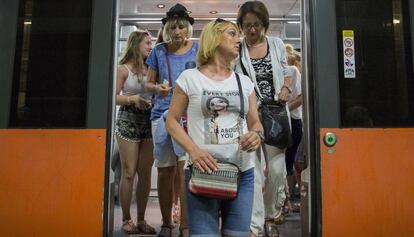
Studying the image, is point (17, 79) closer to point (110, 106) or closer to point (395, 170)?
point (110, 106)

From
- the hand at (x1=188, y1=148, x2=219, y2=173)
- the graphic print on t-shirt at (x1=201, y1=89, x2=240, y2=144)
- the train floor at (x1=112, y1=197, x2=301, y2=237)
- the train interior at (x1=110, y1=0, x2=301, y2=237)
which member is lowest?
Result: the train floor at (x1=112, y1=197, x2=301, y2=237)

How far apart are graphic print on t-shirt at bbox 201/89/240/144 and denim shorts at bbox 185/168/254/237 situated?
23cm

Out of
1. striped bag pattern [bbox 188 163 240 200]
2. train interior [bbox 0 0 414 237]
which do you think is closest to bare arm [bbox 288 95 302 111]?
train interior [bbox 0 0 414 237]

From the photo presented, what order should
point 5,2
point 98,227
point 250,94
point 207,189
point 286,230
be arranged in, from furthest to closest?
point 286,230, point 5,2, point 98,227, point 250,94, point 207,189

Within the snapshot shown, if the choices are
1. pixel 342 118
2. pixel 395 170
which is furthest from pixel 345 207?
pixel 342 118

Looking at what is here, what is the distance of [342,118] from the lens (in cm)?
289

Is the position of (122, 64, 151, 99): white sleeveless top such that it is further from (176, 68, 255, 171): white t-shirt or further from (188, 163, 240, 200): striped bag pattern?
(188, 163, 240, 200): striped bag pattern

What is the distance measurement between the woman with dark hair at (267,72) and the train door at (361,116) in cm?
43

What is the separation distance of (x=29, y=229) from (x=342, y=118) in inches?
93.1

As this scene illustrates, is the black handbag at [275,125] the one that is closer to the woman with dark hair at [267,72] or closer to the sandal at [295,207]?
the woman with dark hair at [267,72]

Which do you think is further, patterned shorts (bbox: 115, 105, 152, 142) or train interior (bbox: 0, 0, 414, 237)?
patterned shorts (bbox: 115, 105, 152, 142)

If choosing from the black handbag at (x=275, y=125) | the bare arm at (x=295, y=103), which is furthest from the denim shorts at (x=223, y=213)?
the bare arm at (x=295, y=103)

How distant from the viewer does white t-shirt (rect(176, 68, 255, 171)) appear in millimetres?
2088

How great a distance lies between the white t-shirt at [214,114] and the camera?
2.09m
